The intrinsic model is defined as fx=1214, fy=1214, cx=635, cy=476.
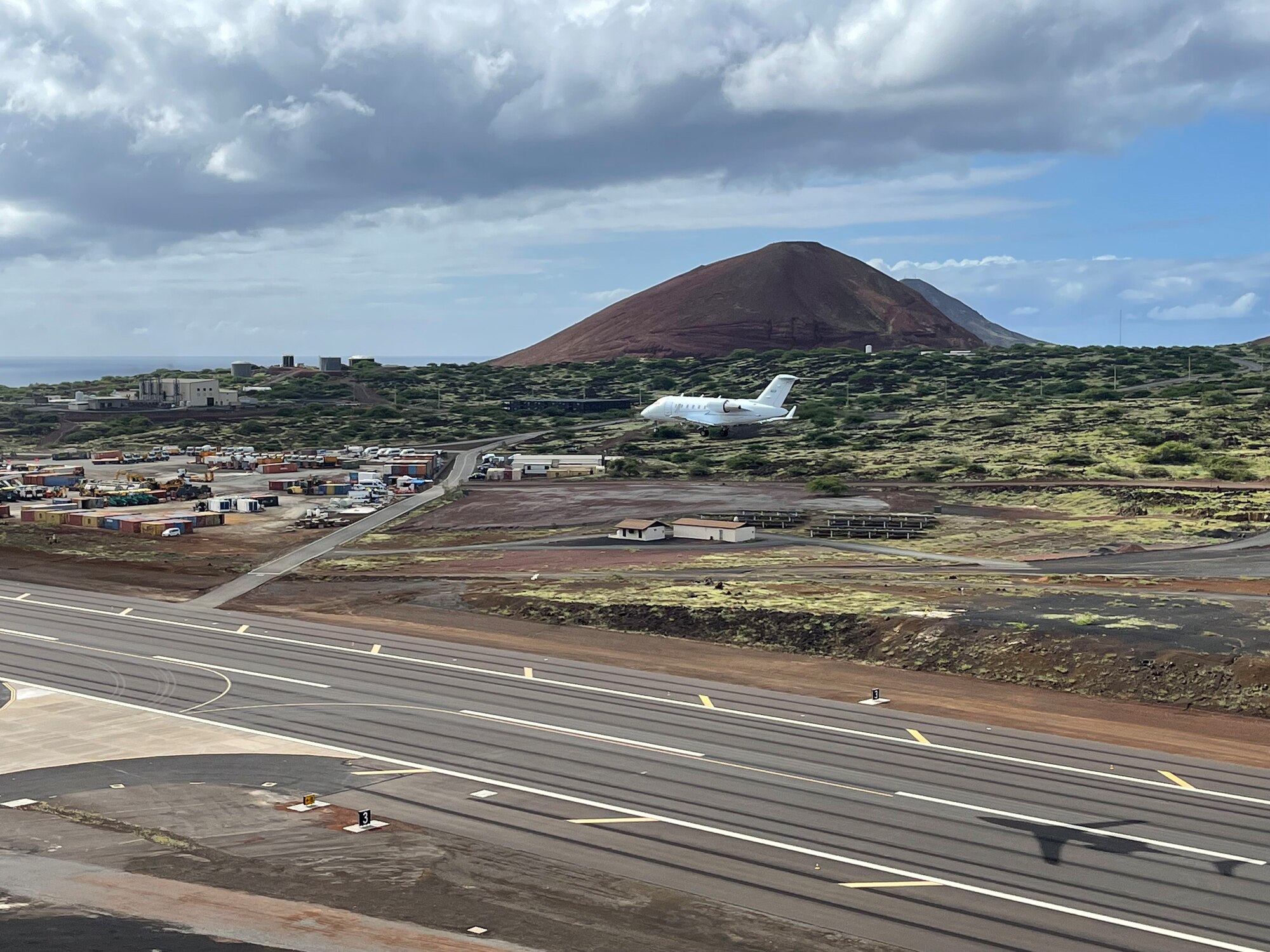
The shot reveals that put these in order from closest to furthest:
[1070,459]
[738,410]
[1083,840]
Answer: [1083,840]
[1070,459]
[738,410]

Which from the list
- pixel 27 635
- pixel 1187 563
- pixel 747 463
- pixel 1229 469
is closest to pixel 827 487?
pixel 747 463

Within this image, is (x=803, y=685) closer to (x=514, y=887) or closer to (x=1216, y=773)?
(x=1216, y=773)

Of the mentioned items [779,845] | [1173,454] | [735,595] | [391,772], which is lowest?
[779,845]

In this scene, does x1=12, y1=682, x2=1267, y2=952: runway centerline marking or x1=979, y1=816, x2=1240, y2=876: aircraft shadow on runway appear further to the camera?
x1=979, y1=816, x2=1240, y2=876: aircraft shadow on runway

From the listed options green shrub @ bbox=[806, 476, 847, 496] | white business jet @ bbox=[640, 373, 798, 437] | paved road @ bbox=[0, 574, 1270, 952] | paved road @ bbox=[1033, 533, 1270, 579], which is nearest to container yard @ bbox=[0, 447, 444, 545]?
white business jet @ bbox=[640, 373, 798, 437]

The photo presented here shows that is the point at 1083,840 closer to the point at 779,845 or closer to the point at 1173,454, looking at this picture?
the point at 779,845

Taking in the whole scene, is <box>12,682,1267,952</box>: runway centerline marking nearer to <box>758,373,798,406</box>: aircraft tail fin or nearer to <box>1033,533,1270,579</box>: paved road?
<box>1033,533,1270,579</box>: paved road

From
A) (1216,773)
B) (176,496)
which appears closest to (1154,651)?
(1216,773)

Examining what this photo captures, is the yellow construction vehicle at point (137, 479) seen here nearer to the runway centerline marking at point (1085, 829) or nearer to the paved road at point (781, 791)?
the paved road at point (781, 791)
